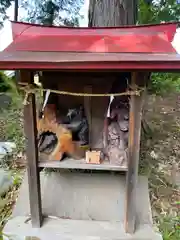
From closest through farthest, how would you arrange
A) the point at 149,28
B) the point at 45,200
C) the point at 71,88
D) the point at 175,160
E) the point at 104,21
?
1. the point at 149,28
2. the point at 71,88
3. the point at 45,200
4. the point at 104,21
5. the point at 175,160

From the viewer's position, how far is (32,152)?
1554 mm

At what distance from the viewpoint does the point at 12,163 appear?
2.42 m

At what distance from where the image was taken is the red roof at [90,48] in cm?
120

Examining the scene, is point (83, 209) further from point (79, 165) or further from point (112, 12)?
point (112, 12)

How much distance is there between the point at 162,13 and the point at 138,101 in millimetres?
2658

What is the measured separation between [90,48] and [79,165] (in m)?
0.68

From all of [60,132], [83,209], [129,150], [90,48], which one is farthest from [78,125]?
[83,209]

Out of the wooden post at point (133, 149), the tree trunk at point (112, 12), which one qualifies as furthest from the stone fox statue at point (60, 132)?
the tree trunk at point (112, 12)

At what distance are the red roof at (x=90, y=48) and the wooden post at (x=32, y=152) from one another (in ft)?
0.60

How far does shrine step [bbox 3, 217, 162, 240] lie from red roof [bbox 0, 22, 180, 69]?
3.38ft

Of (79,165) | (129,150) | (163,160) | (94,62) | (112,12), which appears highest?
(112,12)

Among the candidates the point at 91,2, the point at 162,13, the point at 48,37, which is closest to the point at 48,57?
the point at 48,37

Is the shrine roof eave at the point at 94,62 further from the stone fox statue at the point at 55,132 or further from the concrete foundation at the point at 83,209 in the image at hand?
the concrete foundation at the point at 83,209

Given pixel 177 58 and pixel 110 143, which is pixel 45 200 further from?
pixel 177 58
